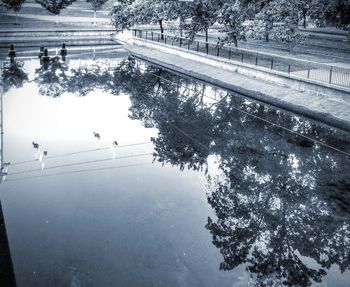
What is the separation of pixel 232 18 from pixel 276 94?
1267cm

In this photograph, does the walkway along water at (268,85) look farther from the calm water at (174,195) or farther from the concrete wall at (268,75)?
the calm water at (174,195)

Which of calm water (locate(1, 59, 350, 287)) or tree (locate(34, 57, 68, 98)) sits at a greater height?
tree (locate(34, 57, 68, 98))

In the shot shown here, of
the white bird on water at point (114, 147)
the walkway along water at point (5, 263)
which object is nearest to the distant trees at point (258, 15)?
the white bird on water at point (114, 147)

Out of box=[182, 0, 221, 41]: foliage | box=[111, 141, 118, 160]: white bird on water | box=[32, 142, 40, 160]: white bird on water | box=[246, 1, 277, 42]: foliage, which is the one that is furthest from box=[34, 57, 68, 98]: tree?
box=[246, 1, 277, 42]: foliage

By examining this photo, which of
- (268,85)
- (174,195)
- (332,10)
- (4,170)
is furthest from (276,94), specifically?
(4,170)

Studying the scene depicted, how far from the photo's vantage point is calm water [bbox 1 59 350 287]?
32.0ft

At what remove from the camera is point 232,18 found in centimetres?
3488

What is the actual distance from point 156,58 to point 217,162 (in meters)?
25.1

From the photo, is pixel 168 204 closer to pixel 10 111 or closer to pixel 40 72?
pixel 10 111

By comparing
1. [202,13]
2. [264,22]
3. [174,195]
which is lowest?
[174,195]

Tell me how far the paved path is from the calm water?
3.49 ft

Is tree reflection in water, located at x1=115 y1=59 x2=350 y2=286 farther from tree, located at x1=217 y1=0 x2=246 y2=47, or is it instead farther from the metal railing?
tree, located at x1=217 y1=0 x2=246 y2=47

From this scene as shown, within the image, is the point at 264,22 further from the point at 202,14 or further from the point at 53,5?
the point at 53,5

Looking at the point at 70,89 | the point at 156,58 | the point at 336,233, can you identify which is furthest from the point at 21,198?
the point at 156,58
